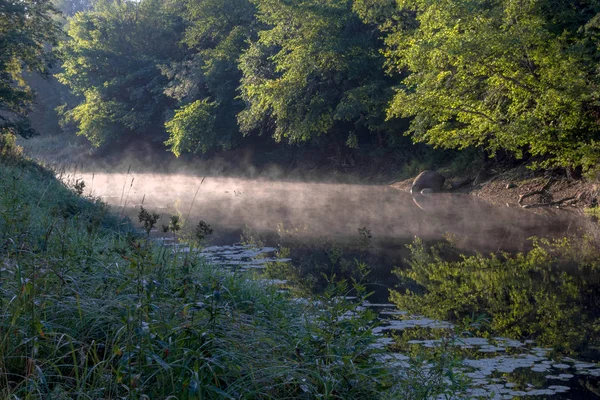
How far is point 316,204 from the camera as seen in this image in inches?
902

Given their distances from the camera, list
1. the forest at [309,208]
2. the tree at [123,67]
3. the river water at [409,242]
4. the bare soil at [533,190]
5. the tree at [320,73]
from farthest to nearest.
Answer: the tree at [123,67] → the tree at [320,73] → the bare soil at [533,190] → the river water at [409,242] → the forest at [309,208]

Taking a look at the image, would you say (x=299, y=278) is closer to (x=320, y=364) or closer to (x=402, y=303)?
(x=402, y=303)

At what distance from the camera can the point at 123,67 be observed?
4694 cm

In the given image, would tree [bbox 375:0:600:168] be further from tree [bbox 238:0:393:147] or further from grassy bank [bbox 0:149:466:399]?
grassy bank [bbox 0:149:466:399]

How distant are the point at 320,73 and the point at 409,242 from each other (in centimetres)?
1870

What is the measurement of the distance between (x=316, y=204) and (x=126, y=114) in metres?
25.2

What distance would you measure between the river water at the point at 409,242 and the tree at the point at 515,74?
2.32m

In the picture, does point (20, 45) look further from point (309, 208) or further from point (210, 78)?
point (210, 78)

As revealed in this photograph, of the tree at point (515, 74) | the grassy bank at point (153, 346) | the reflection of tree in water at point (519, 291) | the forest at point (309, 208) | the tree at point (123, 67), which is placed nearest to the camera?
the grassy bank at point (153, 346)

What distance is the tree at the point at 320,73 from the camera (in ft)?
101

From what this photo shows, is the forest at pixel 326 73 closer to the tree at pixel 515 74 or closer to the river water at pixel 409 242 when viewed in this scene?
the tree at pixel 515 74

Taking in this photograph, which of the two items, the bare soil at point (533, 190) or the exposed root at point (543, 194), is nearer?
the bare soil at point (533, 190)

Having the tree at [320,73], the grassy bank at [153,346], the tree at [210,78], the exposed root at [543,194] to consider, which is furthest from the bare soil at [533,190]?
the tree at [210,78]

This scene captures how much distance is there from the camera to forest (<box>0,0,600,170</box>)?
19359mm
